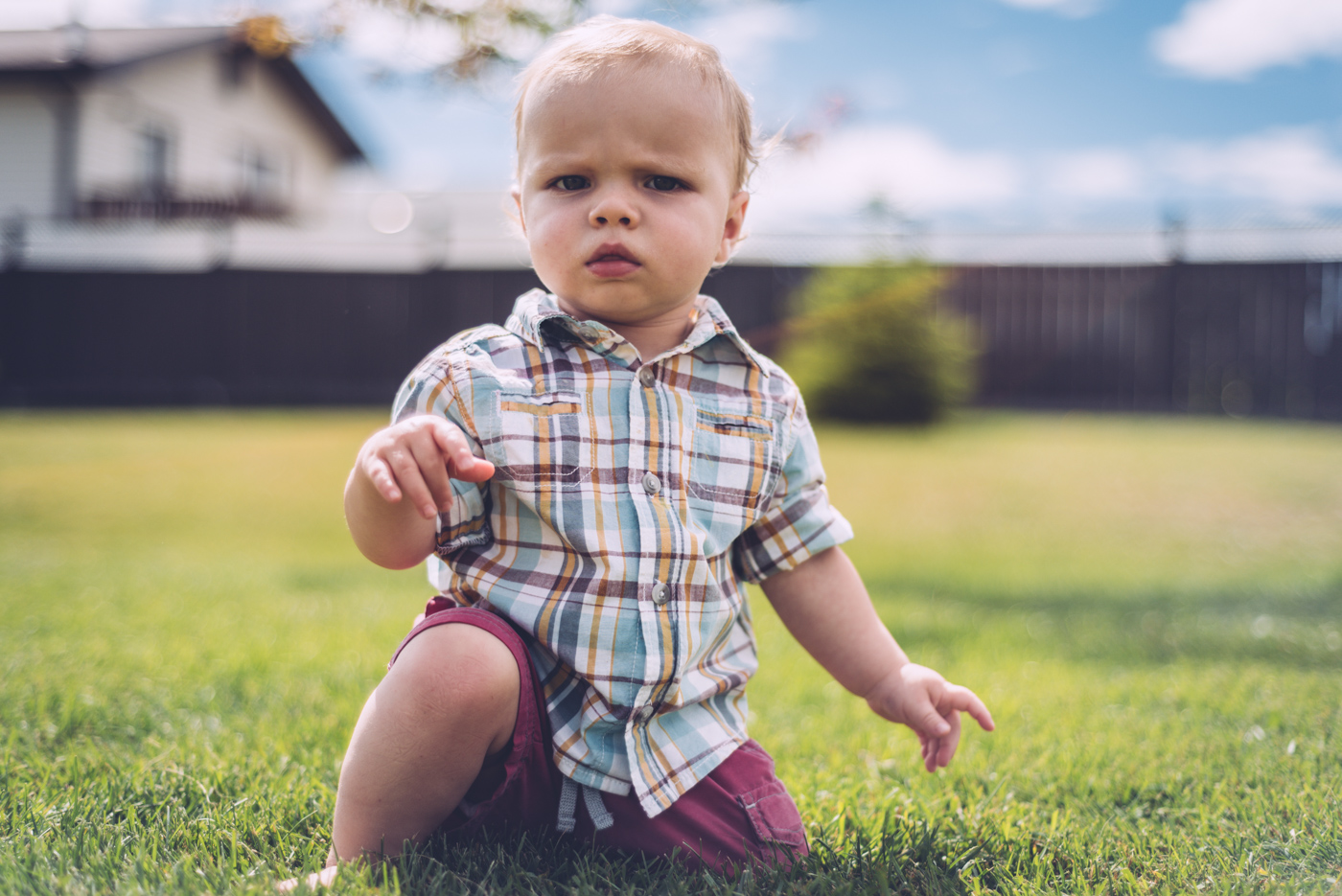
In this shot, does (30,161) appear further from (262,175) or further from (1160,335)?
(1160,335)

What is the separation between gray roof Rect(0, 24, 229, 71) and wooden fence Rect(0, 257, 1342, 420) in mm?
3323

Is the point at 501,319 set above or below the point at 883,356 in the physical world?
above

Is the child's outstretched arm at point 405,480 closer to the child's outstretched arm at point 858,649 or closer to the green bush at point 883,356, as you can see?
the child's outstretched arm at point 858,649

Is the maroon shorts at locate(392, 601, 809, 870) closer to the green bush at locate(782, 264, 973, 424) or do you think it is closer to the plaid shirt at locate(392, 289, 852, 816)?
the plaid shirt at locate(392, 289, 852, 816)

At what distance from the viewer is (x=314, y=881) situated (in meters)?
1.29

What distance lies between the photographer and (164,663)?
2703mm

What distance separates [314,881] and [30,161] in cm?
1609

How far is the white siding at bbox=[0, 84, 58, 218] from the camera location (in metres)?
14.1

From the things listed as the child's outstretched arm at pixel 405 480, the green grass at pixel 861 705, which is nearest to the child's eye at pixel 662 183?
the child's outstretched arm at pixel 405 480

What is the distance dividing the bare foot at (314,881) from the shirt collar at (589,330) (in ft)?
2.49

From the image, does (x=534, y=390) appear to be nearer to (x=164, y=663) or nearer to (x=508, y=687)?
(x=508, y=687)

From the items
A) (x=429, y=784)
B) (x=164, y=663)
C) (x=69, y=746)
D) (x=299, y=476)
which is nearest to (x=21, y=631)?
(x=164, y=663)

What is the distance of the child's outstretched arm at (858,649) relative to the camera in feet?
5.22

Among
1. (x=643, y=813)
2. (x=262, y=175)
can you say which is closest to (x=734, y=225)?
(x=643, y=813)
